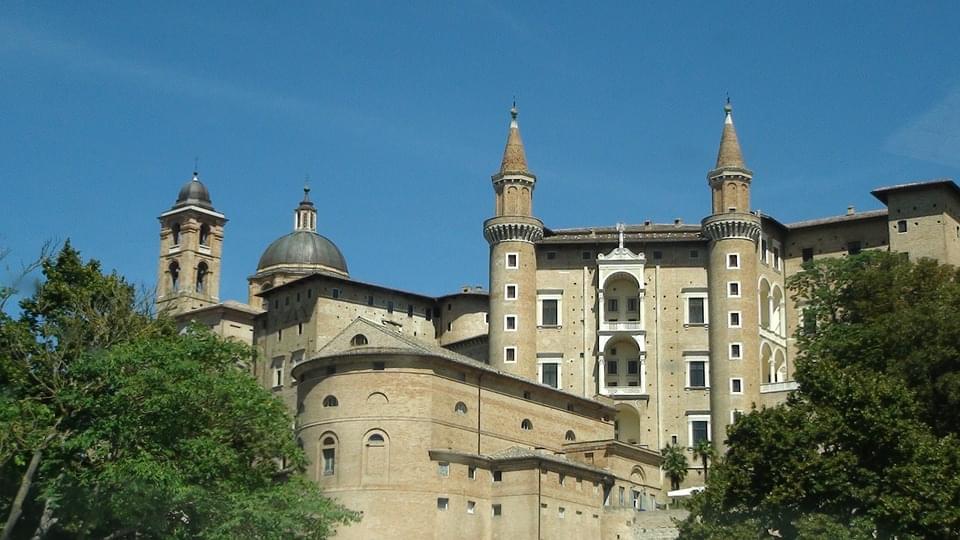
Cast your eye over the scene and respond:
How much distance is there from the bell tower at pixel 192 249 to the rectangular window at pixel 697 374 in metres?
43.0

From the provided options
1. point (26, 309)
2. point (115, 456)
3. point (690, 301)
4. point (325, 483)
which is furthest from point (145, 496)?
point (690, 301)

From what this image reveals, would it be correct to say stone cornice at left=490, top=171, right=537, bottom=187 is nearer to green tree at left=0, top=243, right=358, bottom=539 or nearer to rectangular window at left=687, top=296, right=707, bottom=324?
rectangular window at left=687, top=296, right=707, bottom=324

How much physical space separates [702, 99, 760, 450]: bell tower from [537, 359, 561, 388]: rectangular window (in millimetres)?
8504

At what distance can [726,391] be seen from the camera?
85.9 meters

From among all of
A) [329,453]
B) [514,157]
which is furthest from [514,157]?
[329,453]

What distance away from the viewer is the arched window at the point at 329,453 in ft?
225

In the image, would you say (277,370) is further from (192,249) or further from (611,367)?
(192,249)

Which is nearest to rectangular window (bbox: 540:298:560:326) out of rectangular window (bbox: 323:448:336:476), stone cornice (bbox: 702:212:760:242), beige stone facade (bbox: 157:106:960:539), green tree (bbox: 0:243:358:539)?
beige stone facade (bbox: 157:106:960:539)

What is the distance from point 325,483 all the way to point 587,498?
450 inches

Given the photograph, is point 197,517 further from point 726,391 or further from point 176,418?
point 726,391

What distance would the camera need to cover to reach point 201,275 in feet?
395

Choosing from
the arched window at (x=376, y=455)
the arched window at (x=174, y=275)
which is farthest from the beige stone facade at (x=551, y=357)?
the arched window at (x=174, y=275)

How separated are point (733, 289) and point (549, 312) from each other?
10342 mm

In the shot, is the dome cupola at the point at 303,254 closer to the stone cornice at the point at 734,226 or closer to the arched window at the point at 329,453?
the stone cornice at the point at 734,226
